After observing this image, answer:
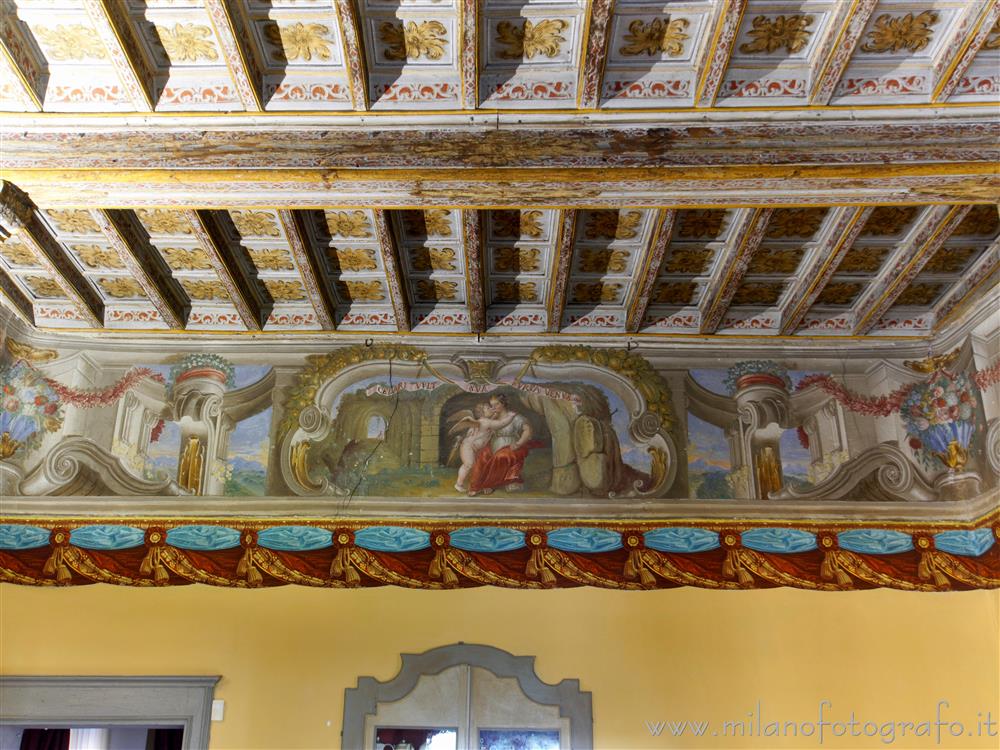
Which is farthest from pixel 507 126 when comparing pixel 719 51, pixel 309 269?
pixel 309 269

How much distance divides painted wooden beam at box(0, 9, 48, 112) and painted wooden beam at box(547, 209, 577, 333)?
3917 mm

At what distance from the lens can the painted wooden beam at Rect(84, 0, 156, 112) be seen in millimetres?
5570

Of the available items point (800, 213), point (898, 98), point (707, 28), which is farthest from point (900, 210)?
point (707, 28)

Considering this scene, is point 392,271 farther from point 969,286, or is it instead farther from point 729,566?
point 969,286

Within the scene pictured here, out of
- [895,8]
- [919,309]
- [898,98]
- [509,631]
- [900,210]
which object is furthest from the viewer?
[919,309]

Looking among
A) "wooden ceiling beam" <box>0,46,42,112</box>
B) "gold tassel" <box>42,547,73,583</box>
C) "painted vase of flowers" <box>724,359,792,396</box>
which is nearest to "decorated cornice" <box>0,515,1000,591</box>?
"gold tassel" <box>42,547,73,583</box>

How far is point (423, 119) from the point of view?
248 inches

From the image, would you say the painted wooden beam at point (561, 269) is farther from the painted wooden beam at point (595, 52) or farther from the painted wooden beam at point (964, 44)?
the painted wooden beam at point (964, 44)

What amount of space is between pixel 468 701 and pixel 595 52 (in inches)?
212

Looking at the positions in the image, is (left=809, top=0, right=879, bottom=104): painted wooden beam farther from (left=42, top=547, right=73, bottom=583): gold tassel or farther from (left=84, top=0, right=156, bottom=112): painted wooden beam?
(left=42, top=547, right=73, bottom=583): gold tassel

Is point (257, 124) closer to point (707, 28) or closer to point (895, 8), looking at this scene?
point (707, 28)

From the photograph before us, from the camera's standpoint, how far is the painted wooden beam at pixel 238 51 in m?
5.57

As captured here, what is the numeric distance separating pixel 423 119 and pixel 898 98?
10.7 ft

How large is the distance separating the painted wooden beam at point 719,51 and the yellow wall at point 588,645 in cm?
440
